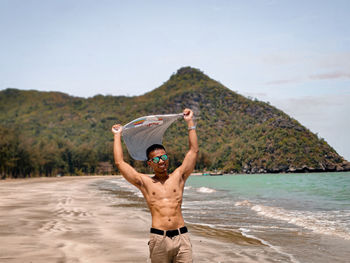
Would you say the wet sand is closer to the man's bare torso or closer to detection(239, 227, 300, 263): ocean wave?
detection(239, 227, 300, 263): ocean wave

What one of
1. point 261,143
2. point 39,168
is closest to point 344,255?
point 39,168

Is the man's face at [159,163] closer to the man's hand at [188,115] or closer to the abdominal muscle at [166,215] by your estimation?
the abdominal muscle at [166,215]

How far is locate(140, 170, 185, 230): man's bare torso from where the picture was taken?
4352 mm

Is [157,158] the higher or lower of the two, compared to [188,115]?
lower

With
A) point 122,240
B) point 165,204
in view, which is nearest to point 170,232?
point 165,204

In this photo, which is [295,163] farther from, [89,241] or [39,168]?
[89,241]

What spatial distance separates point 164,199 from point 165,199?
0.01 metres

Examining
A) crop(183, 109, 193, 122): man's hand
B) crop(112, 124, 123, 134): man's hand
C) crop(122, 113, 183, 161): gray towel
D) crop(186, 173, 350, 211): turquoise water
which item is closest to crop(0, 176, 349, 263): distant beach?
crop(122, 113, 183, 161): gray towel

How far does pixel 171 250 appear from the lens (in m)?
4.18

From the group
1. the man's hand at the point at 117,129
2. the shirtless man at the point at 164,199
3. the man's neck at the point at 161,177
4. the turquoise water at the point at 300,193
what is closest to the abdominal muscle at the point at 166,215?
the shirtless man at the point at 164,199

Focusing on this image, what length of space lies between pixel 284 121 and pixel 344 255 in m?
190

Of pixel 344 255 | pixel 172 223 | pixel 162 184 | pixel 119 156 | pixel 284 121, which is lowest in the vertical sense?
pixel 344 255

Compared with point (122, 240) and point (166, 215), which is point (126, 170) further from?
point (122, 240)

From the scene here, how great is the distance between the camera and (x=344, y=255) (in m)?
9.06
